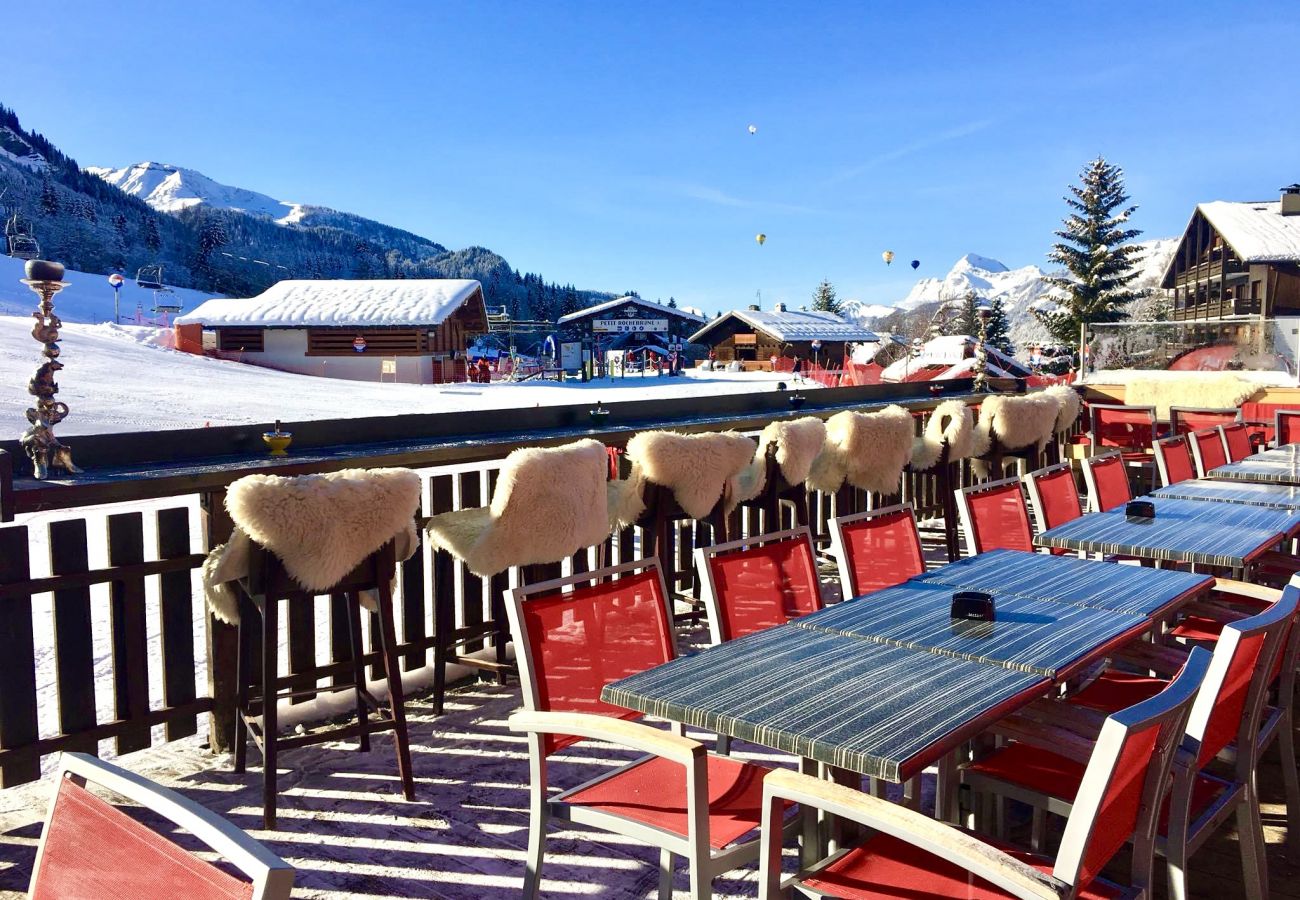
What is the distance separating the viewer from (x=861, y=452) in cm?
497

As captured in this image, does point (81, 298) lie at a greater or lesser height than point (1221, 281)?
greater

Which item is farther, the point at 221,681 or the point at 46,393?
the point at 221,681

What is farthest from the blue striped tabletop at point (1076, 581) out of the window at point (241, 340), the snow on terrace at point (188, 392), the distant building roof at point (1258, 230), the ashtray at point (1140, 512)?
the window at point (241, 340)

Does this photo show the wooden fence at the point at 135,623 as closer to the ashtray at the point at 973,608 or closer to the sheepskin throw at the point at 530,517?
the sheepskin throw at the point at 530,517

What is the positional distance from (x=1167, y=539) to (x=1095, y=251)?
36591mm

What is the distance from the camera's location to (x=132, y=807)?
2793 mm

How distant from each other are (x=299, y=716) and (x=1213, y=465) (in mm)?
5548

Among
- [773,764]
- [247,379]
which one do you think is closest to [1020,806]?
[773,764]

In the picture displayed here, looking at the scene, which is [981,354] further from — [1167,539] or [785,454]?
[1167,539]

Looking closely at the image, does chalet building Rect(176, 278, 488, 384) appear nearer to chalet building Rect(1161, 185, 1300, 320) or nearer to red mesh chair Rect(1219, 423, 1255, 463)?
chalet building Rect(1161, 185, 1300, 320)

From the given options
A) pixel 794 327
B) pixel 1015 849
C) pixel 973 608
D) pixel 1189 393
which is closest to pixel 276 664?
pixel 973 608

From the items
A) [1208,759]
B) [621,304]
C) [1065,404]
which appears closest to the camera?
[1208,759]

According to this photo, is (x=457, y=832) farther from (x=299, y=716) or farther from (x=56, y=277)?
(x=56, y=277)

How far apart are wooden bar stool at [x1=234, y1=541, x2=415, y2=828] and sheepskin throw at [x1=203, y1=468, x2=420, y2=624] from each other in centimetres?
5
